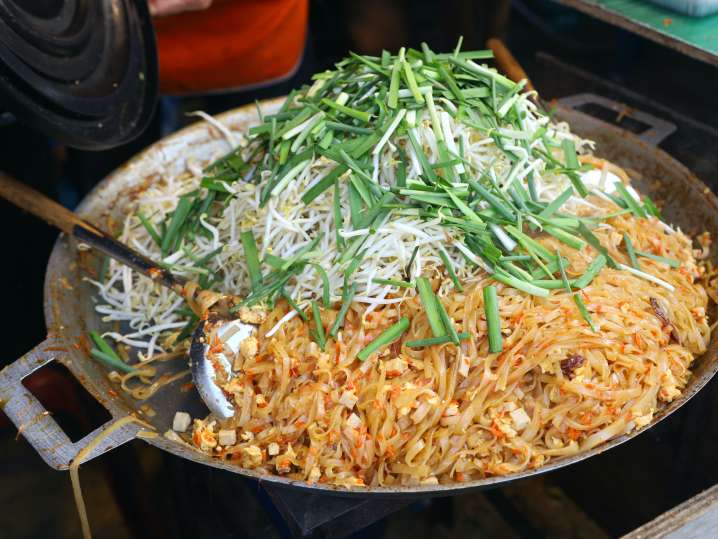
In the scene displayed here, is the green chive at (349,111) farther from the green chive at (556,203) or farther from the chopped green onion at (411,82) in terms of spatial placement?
the green chive at (556,203)

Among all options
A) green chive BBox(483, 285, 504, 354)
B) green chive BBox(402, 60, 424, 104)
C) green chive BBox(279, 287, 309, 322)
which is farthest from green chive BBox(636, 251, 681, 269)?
green chive BBox(279, 287, 309, 322)

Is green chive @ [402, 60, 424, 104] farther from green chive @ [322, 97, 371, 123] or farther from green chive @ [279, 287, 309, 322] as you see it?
green chive @ [279, 287, 309, 322]

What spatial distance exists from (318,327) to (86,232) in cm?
87

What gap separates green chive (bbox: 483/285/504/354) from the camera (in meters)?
1.77

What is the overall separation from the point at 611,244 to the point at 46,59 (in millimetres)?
1816

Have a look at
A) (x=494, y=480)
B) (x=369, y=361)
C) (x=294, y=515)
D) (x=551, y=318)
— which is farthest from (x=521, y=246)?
(x=294, y=515)

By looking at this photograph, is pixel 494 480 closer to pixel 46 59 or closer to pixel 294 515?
pixel 294 515

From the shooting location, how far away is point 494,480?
1.55 metres

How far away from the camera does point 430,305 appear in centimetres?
184

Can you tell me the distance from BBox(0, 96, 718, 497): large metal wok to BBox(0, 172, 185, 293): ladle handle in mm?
123

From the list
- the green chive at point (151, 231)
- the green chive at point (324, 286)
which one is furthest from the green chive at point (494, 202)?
the green chive at point (151, 231)

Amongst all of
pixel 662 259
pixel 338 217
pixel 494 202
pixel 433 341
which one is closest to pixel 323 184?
pixel 338 217

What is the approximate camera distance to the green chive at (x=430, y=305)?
1790 mm

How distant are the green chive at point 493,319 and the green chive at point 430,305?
4.6 inches
